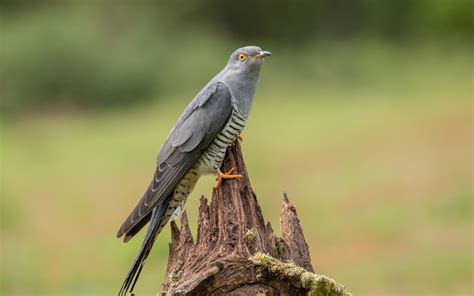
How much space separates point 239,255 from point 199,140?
1541 mm

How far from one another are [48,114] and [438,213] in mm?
16417

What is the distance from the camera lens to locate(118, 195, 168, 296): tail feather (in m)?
5.07

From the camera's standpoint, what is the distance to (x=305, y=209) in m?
14.6

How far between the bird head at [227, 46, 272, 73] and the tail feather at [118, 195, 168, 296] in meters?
1.09

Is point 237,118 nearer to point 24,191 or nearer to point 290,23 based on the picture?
point 24,191

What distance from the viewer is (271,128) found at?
2216 centimetres

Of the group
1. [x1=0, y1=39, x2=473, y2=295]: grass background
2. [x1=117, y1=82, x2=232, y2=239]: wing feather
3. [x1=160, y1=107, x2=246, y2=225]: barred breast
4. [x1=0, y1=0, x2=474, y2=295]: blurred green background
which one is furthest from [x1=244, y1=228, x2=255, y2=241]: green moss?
[x1=0, y1=39, x2=473, y2=295]: grass background

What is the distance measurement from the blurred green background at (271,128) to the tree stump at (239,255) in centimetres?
534

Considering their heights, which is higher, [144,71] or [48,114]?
[144,71]

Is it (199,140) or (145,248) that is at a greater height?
(199,140)

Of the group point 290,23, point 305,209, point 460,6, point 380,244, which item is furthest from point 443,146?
point 290,23

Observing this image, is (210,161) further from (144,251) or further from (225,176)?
(144,251)

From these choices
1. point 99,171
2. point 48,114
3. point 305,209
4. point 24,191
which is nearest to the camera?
point 305,209

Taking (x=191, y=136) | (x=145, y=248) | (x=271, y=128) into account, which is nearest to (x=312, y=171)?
(x=271, y=128)
